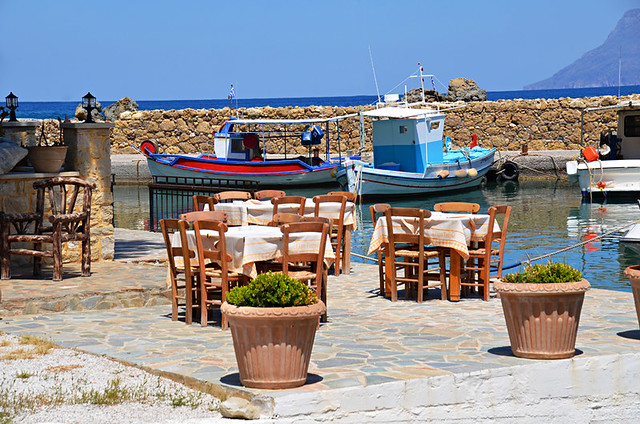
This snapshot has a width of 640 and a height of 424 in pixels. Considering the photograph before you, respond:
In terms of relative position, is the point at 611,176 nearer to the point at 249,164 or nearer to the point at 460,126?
the point at 249,164

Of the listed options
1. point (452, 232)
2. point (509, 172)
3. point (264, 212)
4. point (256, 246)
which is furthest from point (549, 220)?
point (256, 246)

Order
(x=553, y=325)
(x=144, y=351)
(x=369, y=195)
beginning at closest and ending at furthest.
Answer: (x=553, y=325) → (x=144, y=351) → (x=369, y=195)

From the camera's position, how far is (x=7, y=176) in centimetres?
1011

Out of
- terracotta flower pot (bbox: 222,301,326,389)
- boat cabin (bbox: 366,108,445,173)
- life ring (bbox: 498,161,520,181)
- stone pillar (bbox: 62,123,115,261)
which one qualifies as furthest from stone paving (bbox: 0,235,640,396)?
life ring (bbox: 498,161,520,181)

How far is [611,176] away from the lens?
88.6 ft

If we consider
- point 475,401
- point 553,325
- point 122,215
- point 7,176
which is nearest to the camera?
point 475,401

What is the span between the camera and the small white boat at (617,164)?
2683 centimetres

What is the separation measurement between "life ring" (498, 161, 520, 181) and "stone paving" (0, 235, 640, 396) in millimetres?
24345

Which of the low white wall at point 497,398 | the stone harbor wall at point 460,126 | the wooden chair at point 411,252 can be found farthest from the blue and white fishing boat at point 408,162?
the low white wall at point 497,398

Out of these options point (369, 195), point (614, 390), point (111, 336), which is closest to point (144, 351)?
point (111, 336)

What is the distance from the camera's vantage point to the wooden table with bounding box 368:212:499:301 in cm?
945

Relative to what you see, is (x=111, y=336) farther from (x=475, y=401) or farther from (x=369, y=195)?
(x=369, y=195)

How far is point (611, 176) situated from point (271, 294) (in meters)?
23.0

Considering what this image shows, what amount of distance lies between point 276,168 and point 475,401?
24.1m
